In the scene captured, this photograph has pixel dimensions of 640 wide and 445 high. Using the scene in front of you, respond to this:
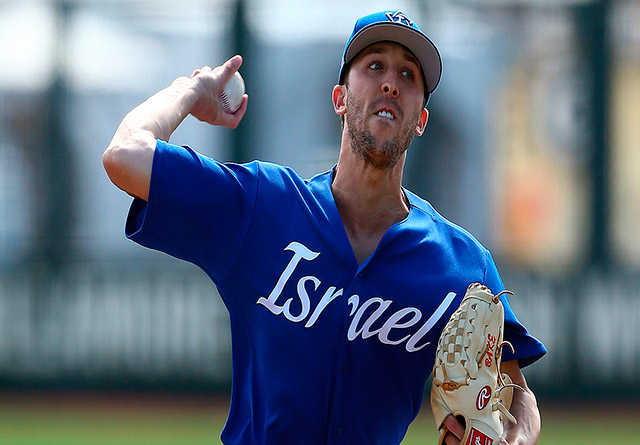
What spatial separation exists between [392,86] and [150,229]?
86 centimetres

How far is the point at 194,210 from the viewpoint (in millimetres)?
2857

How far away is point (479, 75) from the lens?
991 cm

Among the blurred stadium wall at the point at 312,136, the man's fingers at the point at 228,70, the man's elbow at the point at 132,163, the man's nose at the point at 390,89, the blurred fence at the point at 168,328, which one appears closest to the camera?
the man's elbow at the point at 132,163

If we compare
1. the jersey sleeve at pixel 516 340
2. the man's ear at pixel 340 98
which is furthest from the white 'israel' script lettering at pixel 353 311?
the man's ear at pixel 340 98

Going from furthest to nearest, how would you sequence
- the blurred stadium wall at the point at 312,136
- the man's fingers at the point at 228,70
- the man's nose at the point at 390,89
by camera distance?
the blurred stadium wall at the point at 312,136
the man's fingers at the point at 228,70
the man's nose at the point at 390,89

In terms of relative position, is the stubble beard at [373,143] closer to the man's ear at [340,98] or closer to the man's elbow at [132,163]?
the man's ear at [340,98]

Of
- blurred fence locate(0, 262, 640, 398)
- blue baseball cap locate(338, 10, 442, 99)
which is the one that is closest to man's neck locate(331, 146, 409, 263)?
blue baseball cap locate(338, 10, 442, 99)

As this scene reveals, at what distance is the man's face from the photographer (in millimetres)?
3076

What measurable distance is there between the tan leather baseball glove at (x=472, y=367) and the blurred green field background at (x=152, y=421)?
185 inches

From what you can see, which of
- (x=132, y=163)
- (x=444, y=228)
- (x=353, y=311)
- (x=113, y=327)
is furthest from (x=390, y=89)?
(x=113, y=327)

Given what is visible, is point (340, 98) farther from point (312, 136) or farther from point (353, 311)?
point (312, 136)

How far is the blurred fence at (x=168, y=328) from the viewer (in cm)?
941

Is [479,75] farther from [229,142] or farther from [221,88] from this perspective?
[221,88]

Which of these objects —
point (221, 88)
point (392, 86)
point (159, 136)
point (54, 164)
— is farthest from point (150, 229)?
point (54, 164)
